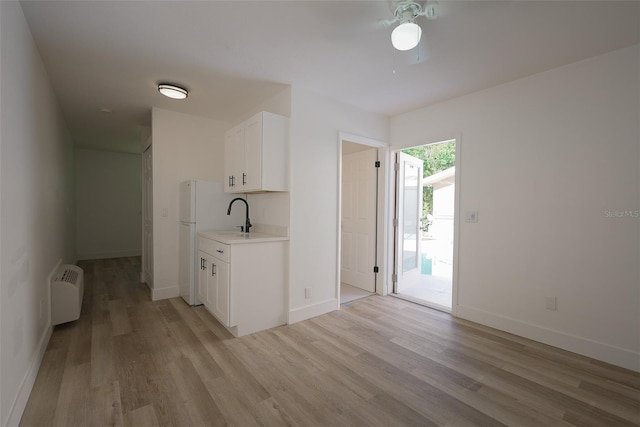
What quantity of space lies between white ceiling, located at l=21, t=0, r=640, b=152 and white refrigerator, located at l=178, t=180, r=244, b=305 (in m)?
1.13

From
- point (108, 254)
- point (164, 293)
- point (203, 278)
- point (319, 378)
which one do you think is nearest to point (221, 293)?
point (203, 278)

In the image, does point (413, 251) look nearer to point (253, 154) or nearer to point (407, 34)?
point (253, 154)

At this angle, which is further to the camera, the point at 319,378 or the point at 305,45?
the point at 305,45

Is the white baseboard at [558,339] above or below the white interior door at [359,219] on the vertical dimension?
below

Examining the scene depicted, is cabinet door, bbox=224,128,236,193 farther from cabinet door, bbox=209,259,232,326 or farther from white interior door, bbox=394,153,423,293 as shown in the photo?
white interior door, bbox=394,153,423,293

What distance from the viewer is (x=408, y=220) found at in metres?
4.36

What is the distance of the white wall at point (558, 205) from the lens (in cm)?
225

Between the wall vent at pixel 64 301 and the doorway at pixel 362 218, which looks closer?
the wall vent at pixel 64 301

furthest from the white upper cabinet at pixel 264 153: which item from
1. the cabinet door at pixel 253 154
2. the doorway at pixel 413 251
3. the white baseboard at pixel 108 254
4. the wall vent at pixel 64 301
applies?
the white baseboard at pixel 108 254

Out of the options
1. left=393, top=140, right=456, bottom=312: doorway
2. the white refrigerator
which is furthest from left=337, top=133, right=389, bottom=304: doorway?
the white refrigerator

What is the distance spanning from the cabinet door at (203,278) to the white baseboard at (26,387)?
1323 mm

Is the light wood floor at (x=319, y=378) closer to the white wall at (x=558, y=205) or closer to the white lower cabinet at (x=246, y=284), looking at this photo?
the white lower cabinet at (x=246, y=284)

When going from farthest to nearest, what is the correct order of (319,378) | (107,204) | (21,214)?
(107,204) < (319,378) < (21,214)

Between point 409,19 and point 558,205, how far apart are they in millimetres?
2092
